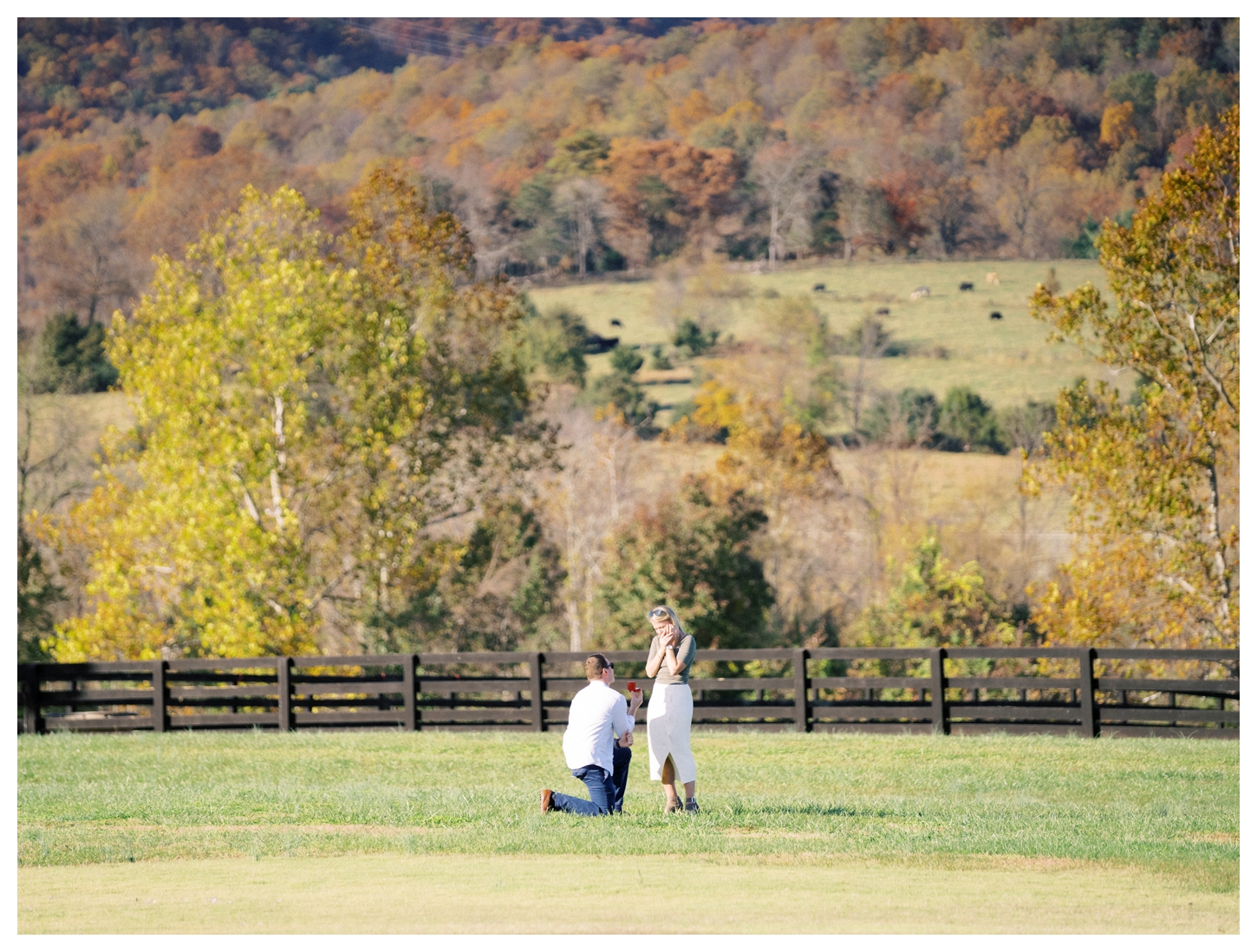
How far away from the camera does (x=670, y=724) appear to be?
394 inches

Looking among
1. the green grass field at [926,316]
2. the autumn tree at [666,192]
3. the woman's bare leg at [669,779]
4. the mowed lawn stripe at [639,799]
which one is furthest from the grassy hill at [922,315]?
the woman's bare leg at [669,779]

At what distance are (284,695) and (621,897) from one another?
11439 mm

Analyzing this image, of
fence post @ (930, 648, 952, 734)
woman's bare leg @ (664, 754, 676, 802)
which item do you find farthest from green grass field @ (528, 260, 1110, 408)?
woman's bare leg @ (664, 754, 676, 802)

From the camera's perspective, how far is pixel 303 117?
216 feet

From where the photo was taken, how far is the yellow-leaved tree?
2473 centimetres

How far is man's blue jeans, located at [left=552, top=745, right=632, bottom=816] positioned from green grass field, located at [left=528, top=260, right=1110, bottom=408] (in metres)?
51.8

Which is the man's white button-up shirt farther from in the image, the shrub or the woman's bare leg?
the shrub

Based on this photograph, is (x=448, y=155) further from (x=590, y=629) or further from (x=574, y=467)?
(x=590, y=629)

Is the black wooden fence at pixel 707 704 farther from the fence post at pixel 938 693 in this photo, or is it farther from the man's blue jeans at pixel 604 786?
the man's blue jeans at pixel 604 786

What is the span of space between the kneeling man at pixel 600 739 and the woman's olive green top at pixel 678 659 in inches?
8.1

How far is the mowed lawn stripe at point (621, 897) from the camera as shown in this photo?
7777 mm
